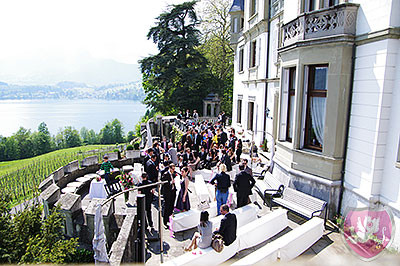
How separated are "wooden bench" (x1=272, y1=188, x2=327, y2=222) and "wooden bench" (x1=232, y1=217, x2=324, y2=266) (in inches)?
24.7

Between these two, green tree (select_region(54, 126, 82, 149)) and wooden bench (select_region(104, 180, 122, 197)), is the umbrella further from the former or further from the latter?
green tree (select_region(54, 126, 82, 149))

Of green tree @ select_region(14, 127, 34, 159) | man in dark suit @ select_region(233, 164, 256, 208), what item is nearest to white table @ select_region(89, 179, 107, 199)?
man in dark suit @ select_region(233, 164, 256, 208)

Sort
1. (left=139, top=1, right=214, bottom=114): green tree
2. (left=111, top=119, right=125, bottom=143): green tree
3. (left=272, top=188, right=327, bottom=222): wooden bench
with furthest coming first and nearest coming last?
(left=111, top=119, right=125, bottom=143): green tree → (left=139, top=1, right=214, bottom=114): green tree → (left=272, top=188, right=327, bottom=222): wooden bench

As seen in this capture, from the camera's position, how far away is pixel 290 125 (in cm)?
1092

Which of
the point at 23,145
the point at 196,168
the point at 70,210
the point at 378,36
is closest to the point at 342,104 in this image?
the point at 378,36

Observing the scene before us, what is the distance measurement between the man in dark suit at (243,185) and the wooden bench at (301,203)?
1229 mm

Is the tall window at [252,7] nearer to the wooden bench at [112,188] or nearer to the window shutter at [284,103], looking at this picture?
the window shutter at [284,103]

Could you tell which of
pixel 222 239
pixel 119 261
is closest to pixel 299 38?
pixel 222 239

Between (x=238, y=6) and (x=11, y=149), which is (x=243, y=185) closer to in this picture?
(x=238, y=6)

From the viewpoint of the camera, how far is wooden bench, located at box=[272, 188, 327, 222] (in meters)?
8.41

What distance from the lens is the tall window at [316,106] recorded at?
9.12 meters

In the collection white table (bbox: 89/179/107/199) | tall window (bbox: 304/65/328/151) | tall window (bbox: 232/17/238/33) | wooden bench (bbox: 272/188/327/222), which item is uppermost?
tall window (bbox: 232/17/238/33)

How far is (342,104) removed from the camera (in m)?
8.47

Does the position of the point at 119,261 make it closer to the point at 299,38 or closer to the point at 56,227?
the point at 56,227
